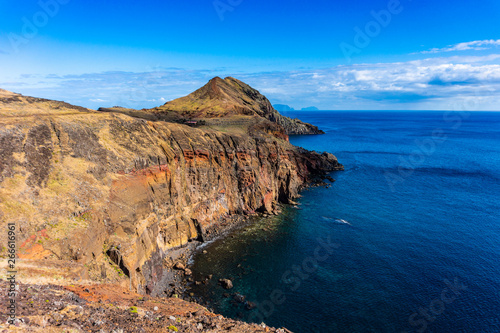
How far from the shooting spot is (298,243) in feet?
187

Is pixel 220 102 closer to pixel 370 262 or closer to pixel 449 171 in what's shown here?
pixel 370 262

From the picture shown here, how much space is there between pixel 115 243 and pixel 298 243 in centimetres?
3553

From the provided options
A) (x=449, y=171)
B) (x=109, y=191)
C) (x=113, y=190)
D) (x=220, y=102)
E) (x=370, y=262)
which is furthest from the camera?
(x=220, y=102)

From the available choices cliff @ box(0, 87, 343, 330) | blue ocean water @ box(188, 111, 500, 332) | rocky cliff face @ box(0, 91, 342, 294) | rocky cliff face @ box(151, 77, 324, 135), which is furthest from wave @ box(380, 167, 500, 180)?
rocky cliff face @ box(0, 91, 342, 294)

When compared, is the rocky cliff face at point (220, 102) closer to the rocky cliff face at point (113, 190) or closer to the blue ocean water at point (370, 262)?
the rocky cliff face at point (113, 190)

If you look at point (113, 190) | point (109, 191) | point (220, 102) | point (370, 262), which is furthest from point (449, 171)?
point (109, 191)

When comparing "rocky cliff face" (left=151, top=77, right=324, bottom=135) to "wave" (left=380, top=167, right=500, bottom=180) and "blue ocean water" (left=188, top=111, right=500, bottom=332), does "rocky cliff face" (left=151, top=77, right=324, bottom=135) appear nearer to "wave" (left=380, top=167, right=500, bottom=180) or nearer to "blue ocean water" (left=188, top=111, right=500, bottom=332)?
"blue ocean water" (left=188, top=111, right=500, bottom=332)

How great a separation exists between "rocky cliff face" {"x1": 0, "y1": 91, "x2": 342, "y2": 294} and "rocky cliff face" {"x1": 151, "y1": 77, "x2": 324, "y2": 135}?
4729 centimetres

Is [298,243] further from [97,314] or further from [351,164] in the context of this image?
[351,164]

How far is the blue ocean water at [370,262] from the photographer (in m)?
37.6

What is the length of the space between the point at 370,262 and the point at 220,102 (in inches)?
3789

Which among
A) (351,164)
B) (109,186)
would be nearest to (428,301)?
(109,186)

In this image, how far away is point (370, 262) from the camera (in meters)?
49.5

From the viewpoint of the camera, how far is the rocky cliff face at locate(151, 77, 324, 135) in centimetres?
11388
